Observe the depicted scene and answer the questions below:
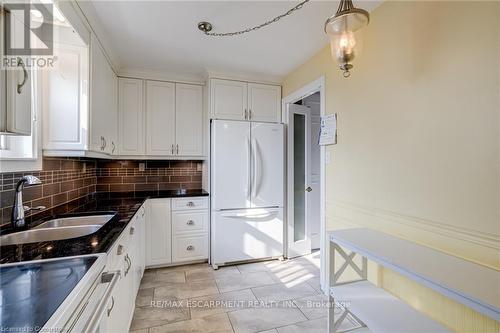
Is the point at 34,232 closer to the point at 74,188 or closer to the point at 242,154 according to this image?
the point at 74,188

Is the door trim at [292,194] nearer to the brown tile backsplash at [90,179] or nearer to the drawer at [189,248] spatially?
the drawer at [189,248]

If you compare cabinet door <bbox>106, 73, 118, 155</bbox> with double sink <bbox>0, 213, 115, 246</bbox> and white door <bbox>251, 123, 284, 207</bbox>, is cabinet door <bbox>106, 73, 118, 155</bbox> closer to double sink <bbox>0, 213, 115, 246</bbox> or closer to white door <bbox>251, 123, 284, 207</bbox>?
double sink <bbox>0, 213, 115, 246</bbox>

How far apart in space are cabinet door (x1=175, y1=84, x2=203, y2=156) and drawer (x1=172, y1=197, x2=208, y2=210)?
61cm

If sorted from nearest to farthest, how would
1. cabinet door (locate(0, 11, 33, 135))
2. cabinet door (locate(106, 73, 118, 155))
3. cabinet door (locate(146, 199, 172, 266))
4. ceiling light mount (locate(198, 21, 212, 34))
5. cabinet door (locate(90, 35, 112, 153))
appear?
1. cabinet door (locate(0, 11, 33, 135))
2. cabinet door (locate(90, 35, 112, 153))
3. ceiling light mount (locate(198, 21, 212, 34))
4. cabinet door (locate(106, 73, 118, 155))
5. cabinet door (locate(146, 199, 172, 266))

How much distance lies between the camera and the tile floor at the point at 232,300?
6.10ft

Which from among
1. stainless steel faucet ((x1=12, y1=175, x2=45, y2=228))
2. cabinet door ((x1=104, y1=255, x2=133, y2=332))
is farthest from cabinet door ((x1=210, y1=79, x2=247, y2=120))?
cabinet door ((x1=104, y1=255, x2=133, y2=332))

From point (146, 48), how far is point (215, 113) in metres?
0.99

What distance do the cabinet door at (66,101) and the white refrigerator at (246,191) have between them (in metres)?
1.35

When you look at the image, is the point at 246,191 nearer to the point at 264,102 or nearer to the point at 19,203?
the point at 264,102

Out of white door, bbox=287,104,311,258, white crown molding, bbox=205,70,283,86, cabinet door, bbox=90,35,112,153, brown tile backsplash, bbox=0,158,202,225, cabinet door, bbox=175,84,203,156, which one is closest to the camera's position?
brown tile backsplash, bbox=0,158,202,225

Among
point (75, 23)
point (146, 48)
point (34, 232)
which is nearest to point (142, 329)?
point (34, 232)

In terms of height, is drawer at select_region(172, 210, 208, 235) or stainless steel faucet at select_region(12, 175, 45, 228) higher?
stainless steel faucet at select_region(12, 175, 45, 228)

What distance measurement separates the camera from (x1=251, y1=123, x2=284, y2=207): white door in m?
2.95

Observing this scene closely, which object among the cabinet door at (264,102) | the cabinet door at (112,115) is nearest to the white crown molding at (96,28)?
the cabinet door at (112,115)
